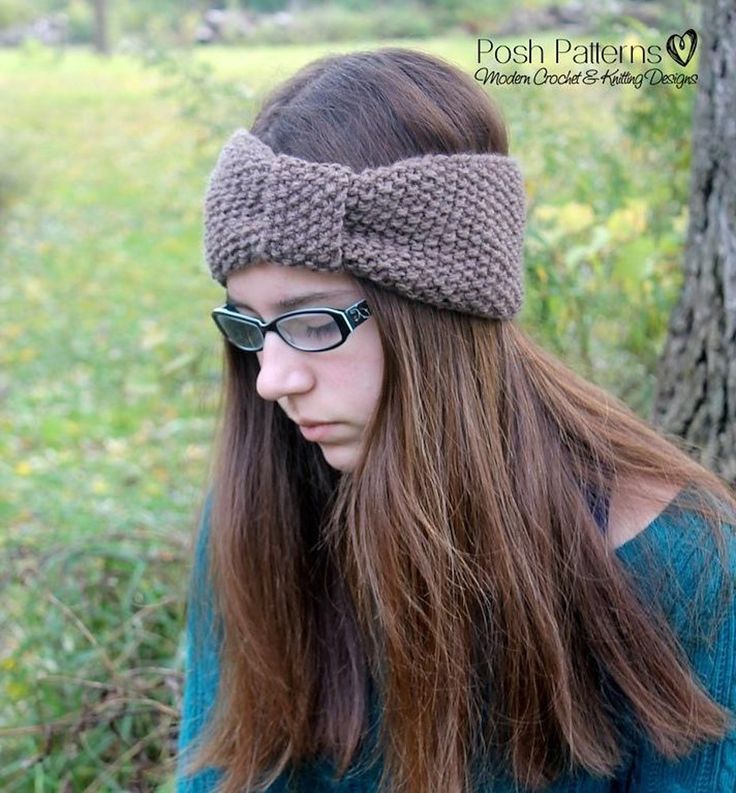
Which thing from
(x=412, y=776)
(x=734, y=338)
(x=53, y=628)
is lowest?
(x=53, y=628)

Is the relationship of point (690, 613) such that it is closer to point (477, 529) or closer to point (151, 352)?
point (477, 529)

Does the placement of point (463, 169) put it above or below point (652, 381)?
above

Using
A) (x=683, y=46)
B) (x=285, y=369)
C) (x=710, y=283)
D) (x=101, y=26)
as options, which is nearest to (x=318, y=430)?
(x=285, y=369)

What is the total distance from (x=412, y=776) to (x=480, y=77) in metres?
1.70

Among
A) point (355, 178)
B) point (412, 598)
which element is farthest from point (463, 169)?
point (412, 598)

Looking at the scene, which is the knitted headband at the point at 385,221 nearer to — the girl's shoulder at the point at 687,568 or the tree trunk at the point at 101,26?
the girl's shoulder at the point at 687,568

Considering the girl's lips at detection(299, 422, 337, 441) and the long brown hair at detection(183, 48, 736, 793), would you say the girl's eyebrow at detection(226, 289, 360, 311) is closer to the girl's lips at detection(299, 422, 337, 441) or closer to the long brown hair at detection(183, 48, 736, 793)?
the long brown hair at detection(183, 48, 736, 793)

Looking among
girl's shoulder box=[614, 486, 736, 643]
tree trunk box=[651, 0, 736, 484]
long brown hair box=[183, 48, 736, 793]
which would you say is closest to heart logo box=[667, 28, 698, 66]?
tree trunk box=[651, 0, 736, 484]

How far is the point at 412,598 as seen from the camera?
1391 millimetres

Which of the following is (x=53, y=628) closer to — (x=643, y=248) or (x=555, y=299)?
(x=555, y=299)

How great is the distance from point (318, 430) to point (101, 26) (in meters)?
16.3

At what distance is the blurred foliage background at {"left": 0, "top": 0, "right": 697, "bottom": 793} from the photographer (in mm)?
2273

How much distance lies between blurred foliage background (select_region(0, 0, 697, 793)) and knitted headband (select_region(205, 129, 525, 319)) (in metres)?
0.44

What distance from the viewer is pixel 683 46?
234 centimetres
